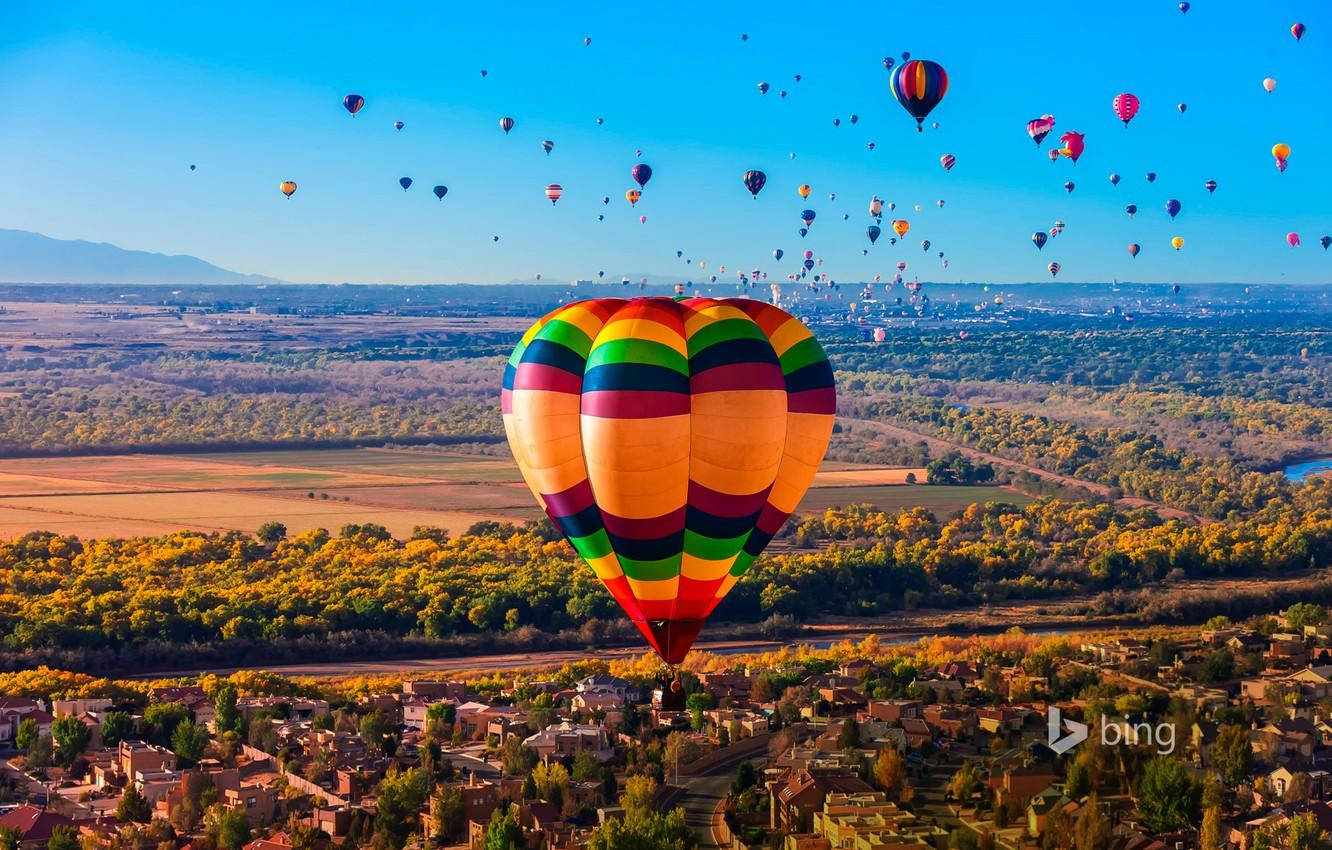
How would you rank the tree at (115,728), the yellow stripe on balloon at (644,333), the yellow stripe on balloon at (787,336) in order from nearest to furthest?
the yellow stripe on balloon at (644,333) < the yellow stripe on balloon at (787,336) < the tree at (115,728)

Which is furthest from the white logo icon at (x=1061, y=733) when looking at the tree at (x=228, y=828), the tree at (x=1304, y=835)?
the tree at (x=228, y=828)

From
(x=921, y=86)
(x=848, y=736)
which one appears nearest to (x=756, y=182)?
(x=921, y=86)

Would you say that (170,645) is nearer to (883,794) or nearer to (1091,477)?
(883,794)

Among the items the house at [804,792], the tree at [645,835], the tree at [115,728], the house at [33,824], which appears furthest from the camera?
the tree at [115,728]

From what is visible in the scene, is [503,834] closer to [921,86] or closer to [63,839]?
[63,839]

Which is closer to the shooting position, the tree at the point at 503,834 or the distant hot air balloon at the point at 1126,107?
the tree at the point at 503,834

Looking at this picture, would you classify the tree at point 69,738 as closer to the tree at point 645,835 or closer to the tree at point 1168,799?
the tree at point 645,835

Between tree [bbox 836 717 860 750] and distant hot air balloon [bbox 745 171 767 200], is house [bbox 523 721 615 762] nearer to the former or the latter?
tree [bbox 836 717 860 750]
